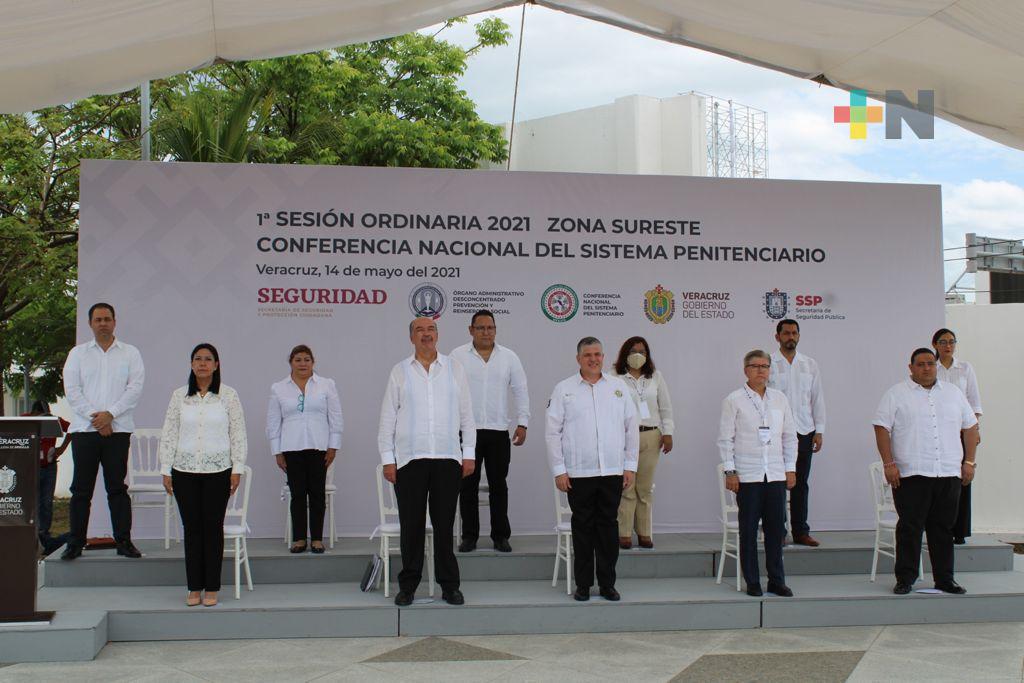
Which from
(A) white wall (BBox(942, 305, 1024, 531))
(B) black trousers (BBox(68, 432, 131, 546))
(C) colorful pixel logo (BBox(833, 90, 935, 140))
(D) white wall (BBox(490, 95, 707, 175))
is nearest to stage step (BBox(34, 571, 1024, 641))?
(B) black trousers (BBox(68, 432, 131, 546))

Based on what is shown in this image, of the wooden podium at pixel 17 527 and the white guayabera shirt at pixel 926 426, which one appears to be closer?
the wooden podium at pixel 17 527

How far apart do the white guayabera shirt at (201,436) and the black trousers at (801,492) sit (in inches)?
141

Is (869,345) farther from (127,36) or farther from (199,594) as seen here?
(127,36)

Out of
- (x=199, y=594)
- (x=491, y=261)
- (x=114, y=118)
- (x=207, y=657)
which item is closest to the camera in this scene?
(x=207, y=657)

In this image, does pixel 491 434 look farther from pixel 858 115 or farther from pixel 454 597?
pixel 858 115

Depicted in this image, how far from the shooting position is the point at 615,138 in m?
22.2

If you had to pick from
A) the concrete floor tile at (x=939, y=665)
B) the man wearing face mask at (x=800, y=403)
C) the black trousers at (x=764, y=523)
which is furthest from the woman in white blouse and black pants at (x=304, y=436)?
the concrete floor tile at (x=939, y=665)

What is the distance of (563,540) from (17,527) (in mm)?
2961

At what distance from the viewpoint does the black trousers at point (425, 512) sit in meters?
4.91

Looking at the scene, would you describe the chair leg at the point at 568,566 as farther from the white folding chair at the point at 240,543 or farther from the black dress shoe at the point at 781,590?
the white folding chair at the point at 240,543

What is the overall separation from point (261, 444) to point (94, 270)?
165 cm

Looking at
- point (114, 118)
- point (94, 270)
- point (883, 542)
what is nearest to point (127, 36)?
point (94, 270)

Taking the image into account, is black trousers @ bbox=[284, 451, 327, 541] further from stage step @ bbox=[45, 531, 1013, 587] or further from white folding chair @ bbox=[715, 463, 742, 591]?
white folding chair @ bbox=[715, 463, 742, 591]

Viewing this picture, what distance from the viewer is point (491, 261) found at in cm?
678
